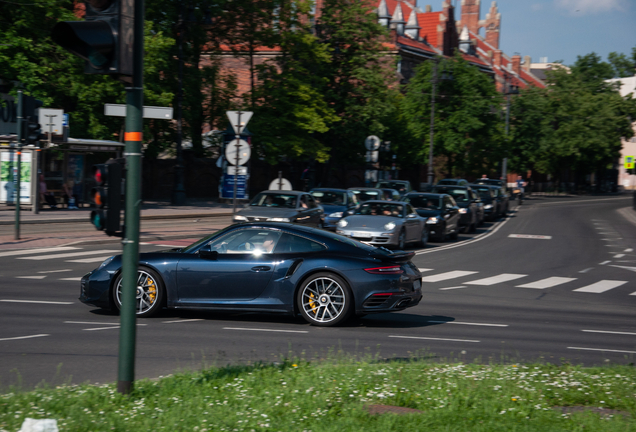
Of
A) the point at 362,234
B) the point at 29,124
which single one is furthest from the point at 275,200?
the point at 29,124

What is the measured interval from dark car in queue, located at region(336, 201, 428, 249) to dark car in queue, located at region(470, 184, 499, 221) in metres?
15.6

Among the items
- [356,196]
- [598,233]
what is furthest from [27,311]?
[598,233]

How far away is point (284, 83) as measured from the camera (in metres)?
42.1

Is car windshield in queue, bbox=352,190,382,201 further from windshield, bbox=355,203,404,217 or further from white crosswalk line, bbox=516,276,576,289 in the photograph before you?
white crosswalk line, bbox=516,276,576,289

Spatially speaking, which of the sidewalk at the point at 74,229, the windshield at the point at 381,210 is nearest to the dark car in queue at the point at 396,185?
the sidewalk at the point at 74,229

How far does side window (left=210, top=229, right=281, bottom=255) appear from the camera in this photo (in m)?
9.70

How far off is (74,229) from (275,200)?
22.0 ft

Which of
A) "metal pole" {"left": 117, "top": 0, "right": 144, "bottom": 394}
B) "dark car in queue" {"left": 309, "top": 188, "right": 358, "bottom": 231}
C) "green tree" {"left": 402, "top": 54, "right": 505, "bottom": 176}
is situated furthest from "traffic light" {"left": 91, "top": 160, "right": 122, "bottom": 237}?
"green tree" {"left": 402, "top": 54, "right": 505, "bottom": 176}

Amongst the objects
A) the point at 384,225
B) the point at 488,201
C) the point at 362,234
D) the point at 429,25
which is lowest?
the point at 362,234

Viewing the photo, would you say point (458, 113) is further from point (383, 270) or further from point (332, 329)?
point (332, 329)

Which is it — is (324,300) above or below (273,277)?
below

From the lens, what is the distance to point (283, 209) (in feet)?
72.0

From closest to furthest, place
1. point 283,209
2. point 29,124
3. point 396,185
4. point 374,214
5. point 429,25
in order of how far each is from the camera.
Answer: point 29,124
point 283,209
point 374,214
point 396,185
point 429,25

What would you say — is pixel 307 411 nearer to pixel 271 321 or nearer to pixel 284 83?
pixel 271 321
